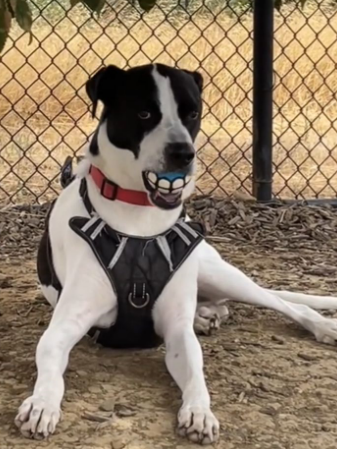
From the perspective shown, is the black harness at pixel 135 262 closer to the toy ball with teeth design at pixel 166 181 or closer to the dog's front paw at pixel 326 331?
the toy ball with teeth design at pixel 166 181

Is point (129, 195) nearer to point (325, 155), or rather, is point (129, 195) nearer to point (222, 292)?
point (222, 292)

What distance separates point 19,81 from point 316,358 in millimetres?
3662

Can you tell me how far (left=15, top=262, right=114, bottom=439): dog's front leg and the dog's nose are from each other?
1.33 feet

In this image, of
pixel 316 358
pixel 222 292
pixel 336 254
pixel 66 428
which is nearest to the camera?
pixel 66 428

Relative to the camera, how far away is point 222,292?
3521 mm

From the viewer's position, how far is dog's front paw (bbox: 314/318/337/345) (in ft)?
11.1

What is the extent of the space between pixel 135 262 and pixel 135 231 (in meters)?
0.12

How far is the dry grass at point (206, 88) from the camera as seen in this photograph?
19.6ft

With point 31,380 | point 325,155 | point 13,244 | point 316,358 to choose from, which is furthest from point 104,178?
point 325,155

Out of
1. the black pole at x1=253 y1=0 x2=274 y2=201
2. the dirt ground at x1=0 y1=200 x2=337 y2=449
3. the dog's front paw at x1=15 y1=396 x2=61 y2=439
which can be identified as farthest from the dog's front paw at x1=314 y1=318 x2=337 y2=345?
the black pole at x1=253 y1=0 x2=274 y2=201

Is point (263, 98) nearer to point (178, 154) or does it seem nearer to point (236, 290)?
point (236, 290)

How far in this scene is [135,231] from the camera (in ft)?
10.2

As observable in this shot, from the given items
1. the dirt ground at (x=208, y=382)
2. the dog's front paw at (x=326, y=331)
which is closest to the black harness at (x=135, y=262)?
the dirt ground at (x=208, y=382)

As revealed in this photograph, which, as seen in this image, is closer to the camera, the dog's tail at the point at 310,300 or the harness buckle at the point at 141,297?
the harness buckle at the point at 141,297
